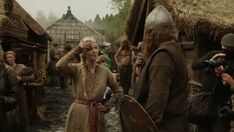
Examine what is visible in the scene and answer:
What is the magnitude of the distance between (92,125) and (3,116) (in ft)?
7.37

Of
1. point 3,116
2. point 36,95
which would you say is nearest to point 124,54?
point 36,95

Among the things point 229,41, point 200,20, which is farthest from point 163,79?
point 200,20

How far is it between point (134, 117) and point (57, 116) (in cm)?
1027

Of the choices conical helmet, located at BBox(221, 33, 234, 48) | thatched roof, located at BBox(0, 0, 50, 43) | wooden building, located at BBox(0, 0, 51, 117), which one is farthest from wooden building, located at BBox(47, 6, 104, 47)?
conical helmet, located at BBox(221, 33, 234, 48)

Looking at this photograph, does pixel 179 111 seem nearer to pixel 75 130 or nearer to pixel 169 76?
pixel 169 76

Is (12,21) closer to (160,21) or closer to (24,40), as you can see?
(24,40)

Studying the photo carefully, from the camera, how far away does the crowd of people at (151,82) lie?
4062 millimetres

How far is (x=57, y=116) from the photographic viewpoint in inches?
559

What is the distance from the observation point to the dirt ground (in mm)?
11891

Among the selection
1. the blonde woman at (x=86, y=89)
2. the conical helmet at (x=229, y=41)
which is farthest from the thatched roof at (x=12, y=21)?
the conical helmet at (x=229, y=41)

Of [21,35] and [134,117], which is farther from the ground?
[21,35]

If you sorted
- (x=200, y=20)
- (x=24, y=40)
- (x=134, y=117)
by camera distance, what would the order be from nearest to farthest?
(x=134, y=117) < (x=200, y=20) < (x=24, y=40)

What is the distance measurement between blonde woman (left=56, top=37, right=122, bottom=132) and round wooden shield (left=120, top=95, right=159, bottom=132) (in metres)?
1.61

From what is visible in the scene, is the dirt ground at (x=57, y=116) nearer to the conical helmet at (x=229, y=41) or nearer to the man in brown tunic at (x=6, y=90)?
the man in brown tunic at (x=6, y=90)
